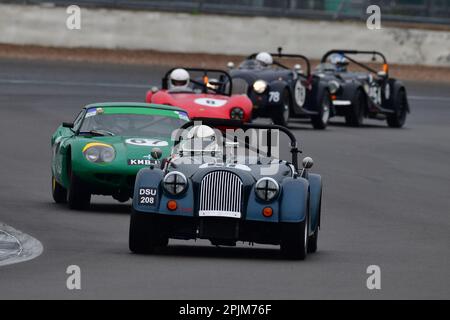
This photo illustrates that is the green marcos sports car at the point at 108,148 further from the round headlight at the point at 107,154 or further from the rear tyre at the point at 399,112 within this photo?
the rear tyre at the point at 399,112

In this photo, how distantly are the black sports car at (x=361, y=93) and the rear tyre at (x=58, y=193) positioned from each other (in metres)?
14.1

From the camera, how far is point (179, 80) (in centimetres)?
2564

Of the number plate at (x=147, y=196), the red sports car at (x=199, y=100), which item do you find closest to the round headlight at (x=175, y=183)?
the number plate at (x=147, y=196)

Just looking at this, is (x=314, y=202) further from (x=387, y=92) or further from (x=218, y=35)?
(x=218, y=35)

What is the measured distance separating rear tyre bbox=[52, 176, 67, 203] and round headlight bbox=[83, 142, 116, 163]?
0.85m

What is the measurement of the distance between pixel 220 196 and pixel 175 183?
36 cm

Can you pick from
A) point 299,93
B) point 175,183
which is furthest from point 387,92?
point 175,183

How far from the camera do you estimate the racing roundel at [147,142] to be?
15.5 metres

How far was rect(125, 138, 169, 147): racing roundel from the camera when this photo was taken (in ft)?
50.7

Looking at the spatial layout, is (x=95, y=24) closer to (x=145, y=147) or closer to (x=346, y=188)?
(x=346, y=188)

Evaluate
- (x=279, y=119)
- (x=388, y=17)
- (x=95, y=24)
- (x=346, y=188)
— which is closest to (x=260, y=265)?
(x=346, y=188)

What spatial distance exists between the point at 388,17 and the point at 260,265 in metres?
34.1

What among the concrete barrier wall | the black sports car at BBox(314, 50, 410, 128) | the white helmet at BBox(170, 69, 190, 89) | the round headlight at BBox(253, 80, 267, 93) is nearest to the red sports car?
the white helmet at BBox(170, 69, 190, 89)
